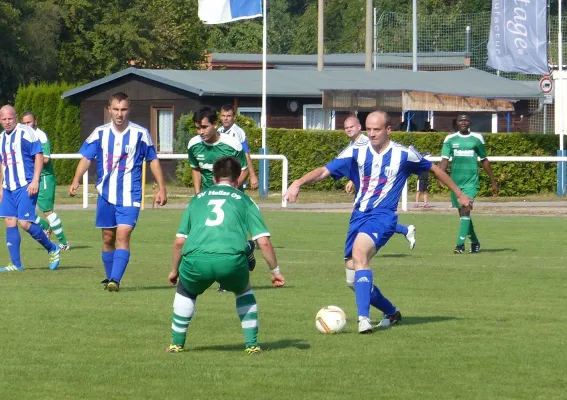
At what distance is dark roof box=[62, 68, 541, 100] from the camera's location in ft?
138

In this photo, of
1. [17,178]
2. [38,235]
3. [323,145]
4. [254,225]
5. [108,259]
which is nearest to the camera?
[254,225]

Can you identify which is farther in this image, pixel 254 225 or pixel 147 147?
pixel 147 147

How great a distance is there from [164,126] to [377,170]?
111 feet

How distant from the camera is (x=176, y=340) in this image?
9.08 metres

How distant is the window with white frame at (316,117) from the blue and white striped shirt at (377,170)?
33.0 m

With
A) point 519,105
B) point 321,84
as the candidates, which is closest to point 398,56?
point 519,105

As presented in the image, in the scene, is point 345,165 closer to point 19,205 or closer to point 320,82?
point 19,205

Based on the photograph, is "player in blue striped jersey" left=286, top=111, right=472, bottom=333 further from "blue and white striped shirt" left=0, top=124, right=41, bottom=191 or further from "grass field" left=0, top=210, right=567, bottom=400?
"blue and white striped shirt" left=0, top=124, right=41, bottom=191

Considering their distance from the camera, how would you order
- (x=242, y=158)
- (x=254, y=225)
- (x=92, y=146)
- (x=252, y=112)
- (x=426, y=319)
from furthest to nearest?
1. (x=252, y=112)
2. (x=242, y=158)
3. (x=92, y=146)
4. (x=426, y=319)
5. (x=254, y=225)

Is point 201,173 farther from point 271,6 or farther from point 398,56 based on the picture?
point 271,6

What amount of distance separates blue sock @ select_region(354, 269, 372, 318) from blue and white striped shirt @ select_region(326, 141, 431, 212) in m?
0.70

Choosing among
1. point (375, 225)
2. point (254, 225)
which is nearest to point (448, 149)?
point (375, 225)

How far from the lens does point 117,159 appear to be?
1334 cm

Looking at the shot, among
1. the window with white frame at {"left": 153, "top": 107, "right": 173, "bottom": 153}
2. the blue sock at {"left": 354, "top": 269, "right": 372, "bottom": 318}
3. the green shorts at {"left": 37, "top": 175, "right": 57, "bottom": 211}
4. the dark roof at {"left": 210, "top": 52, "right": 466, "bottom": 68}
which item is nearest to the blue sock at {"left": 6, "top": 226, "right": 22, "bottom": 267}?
the green shorts at {"left": 37, "top": 175, "right": 57, "bottom": 211}
